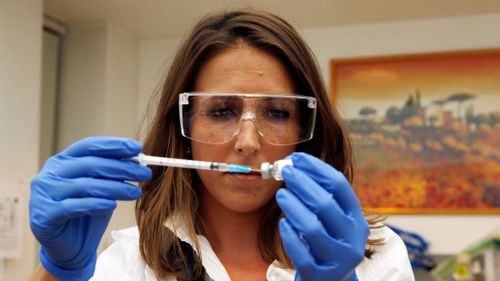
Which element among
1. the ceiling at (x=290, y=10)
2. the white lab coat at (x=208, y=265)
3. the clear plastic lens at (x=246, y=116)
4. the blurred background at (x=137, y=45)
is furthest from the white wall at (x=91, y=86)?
the clear plastic lens at (x=246, y=116)

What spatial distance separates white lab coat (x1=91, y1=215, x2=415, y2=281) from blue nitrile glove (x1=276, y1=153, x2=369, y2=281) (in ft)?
0.86

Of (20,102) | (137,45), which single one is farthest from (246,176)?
(137,45)

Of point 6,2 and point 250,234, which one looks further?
point 6,2

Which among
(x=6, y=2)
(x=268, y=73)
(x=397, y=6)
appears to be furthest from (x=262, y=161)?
(x=397, y=6)

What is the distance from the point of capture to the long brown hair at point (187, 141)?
1.31 meters

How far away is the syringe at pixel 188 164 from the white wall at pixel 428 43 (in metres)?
2.55

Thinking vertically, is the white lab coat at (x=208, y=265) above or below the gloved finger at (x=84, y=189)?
below

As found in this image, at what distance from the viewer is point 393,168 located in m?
3.84

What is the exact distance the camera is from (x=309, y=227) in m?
0.98

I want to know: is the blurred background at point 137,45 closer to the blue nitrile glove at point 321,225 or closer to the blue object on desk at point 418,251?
the blue object on desk at point 418,251

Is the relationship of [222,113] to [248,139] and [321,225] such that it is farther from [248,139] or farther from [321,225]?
[321,225]

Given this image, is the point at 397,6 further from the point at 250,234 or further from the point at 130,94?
the point at 250,234

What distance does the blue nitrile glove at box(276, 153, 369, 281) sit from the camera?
990 mm

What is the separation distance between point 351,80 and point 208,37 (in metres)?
2.73
